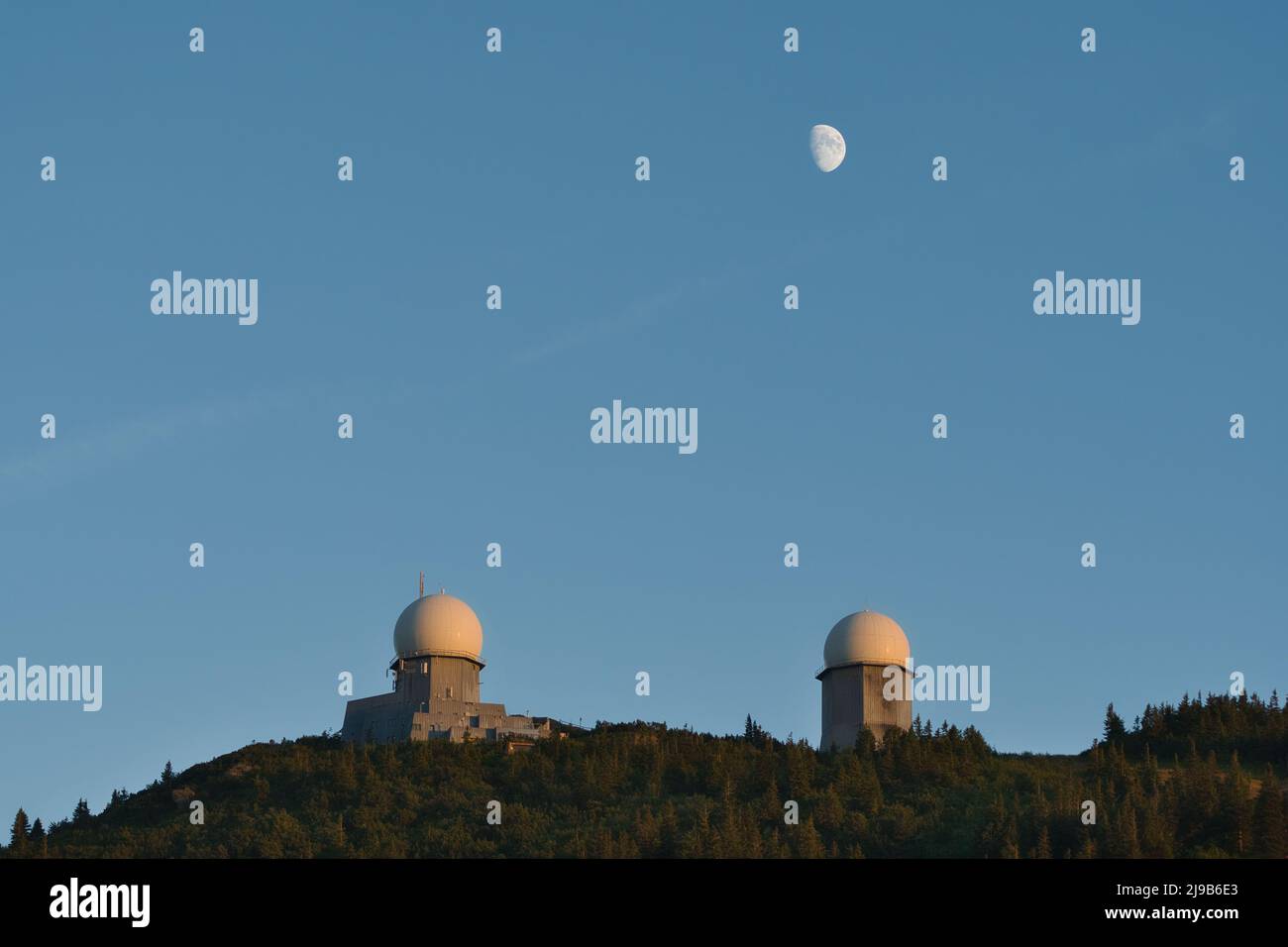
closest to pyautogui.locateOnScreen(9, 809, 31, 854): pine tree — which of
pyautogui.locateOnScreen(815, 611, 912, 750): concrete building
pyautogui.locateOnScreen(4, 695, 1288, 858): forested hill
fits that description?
pyautogui.locateOnScreen(4, 695, 1288, 858): forested hill

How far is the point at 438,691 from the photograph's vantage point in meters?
88.4

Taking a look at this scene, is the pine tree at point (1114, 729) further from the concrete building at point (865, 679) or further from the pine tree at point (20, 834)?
the pine tree at point (20, 834)

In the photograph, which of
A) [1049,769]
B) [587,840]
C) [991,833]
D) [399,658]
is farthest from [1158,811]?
[399,658]

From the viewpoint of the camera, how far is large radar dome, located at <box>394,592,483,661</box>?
88.4 m

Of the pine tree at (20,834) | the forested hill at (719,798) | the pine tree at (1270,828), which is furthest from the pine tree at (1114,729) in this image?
the pine tree at (20,834)

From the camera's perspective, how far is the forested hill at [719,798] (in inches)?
2516

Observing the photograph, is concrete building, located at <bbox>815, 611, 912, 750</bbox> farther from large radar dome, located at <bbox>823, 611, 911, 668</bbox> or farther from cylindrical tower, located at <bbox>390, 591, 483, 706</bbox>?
cylindrical tower, located at <bbox>390, 591, 483, 706</bbox>

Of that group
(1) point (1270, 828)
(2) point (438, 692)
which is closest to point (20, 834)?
(2) point (438, 692)

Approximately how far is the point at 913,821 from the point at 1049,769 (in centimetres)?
1216

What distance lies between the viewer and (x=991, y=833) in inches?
2530

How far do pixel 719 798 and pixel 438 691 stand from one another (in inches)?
716

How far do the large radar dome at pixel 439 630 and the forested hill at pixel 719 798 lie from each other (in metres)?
5.70
